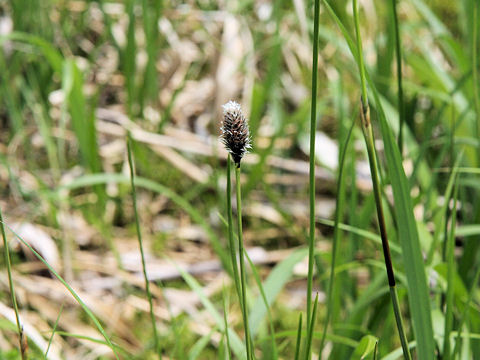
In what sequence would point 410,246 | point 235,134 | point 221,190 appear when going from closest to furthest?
point 235,134 → point 410,246 → point 221,190

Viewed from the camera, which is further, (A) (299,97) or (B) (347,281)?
(A) (299,97)

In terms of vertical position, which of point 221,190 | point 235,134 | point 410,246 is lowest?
point 221,190

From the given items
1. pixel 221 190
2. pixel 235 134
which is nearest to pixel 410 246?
pixel 235 134

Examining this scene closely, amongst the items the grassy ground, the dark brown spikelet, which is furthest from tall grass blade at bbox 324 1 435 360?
the dark brown spikelet

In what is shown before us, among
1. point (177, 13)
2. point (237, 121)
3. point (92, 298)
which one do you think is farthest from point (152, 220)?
point (237, 121)

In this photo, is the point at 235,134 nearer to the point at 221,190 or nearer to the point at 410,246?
the point at 410,246

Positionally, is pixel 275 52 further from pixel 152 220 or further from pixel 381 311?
pixel 381 311

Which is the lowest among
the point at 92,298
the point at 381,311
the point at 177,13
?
the point at 92,298

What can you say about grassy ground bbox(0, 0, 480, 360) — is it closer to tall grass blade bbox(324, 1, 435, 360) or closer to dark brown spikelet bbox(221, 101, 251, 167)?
tall grass blade bbox(324, 1, 435, 360)

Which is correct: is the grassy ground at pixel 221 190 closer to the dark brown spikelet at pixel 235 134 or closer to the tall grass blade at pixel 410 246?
the tall grass blade at pixel 410 246
